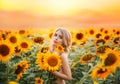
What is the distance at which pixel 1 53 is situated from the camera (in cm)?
296

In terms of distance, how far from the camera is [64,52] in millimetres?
3033

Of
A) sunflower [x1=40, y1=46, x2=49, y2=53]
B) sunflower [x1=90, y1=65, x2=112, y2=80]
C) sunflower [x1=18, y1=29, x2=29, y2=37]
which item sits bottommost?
sunflower [x1=90, y1=65, x2=112, y2=80]

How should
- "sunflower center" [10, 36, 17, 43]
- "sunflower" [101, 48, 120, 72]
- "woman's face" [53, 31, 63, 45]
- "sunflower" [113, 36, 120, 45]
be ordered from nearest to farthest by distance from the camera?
"sunflower" [101, 48, 120, 72] → "woman's face" [53, 31, 63, 45] → "sunflower center" [10, 36, 17, 43] → "sunflower" [113, 36, 120, 45]

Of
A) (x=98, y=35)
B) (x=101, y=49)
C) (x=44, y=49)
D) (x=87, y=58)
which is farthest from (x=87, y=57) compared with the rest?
(x=44, y=49)

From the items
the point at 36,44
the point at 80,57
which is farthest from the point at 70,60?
the point at 36,44

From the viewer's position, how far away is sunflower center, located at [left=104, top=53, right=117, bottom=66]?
291 cm

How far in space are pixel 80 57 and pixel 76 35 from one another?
187mm

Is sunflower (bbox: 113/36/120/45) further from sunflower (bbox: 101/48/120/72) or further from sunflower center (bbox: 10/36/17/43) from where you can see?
sunflower center (bbox: 10/36/17/43)

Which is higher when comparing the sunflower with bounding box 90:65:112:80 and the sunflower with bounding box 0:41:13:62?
the sunflower with bounding box 0:41:13:62

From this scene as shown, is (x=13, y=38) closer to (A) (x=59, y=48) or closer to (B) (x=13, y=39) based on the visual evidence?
(B) (x=13, y=39)

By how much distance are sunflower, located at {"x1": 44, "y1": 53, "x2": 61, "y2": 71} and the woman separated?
0.19 ft

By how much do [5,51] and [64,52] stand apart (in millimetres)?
440

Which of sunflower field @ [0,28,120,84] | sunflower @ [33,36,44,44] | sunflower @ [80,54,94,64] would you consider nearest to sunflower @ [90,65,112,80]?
sunflower field @ [0,28,120,84]

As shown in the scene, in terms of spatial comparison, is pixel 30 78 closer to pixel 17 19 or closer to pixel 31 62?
pixel 31 62
